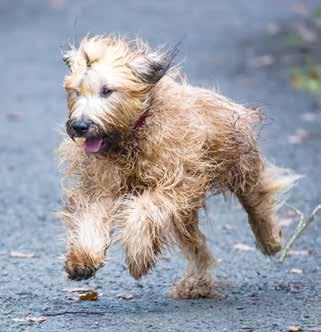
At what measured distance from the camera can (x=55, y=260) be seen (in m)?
8.73

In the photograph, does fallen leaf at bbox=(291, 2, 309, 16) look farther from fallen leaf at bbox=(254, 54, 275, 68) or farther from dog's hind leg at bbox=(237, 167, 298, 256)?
dog's hind leg at bbox=(237, 167, 298, 256)

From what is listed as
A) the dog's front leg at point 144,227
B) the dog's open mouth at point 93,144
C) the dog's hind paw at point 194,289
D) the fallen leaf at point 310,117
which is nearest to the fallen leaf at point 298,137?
the fallen leaf at point 310,117

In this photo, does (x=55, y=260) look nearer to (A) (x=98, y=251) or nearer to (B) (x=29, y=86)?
(A) (x=98, y=251)

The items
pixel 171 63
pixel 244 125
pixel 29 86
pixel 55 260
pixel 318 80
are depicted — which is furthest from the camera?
pixel 29 86

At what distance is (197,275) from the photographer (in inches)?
305

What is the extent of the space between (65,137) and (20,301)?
1044 millimetres

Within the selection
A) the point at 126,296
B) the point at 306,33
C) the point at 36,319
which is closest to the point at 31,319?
the point at 36,319

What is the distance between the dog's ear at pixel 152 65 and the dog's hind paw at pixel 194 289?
1.50m

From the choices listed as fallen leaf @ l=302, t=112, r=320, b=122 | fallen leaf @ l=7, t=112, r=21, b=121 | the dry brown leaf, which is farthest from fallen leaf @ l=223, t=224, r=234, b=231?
fallen leaf @ l=7, t=112, r=21, b=121

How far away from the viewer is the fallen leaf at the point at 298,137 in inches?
523

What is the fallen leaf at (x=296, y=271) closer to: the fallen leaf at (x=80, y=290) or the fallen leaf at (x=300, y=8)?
the fallen leaf at (x=80, y=290)

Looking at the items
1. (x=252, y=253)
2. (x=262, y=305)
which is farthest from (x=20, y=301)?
(x=252, y=253)

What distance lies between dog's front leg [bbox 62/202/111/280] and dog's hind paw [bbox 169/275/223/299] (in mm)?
1053

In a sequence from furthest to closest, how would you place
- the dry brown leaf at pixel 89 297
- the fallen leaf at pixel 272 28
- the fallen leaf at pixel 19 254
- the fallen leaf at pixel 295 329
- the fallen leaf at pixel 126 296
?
the fallen leaf at pixel 272 28 → the fallen leaf at pixel 19 254 → the fallen leaf at pixel 126 296 → the dry brown leaf at pixel 89 297 → the fallen leaf at pixel 295 329
